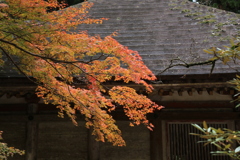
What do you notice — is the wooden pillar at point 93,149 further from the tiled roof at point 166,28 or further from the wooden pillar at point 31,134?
A: the tiled roof at point 166,28

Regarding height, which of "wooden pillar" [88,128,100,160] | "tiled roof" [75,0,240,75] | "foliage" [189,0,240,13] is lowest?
"wooden pillar" [88,128,100,160]

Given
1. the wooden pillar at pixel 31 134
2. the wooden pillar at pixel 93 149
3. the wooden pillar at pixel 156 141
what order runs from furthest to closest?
the wooden pillar at pixel 31 134 < the wooden pillar at pixel 93 149 < the wooden pillar at pixel 156 141

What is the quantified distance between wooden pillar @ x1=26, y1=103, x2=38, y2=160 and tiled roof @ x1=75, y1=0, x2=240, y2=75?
97.3 inches

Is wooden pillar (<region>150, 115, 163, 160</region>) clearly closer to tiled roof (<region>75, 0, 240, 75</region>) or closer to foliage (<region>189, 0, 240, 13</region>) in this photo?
tiled roof (<region>75, 0, 240, 75</region>)

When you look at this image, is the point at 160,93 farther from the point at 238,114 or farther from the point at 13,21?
the point at 13,21

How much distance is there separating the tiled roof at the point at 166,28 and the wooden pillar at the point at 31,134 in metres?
2.47

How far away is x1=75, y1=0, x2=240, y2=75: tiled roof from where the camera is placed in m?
5.68

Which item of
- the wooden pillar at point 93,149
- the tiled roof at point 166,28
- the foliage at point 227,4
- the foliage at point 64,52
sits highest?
the foliage at point 227,4

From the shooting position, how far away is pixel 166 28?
6984mm

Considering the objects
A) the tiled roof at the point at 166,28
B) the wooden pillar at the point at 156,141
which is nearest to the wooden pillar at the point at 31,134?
the wooden pillar at the point at 156,141

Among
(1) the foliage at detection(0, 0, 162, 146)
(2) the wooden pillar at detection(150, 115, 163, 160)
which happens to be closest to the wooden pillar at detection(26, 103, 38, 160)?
(1) the foliage at detection(0, 0, 162, 146)

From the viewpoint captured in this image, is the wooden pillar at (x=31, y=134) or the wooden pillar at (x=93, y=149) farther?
the wooden pillar at (x=31, y=134)

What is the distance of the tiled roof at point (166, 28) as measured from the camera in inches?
224

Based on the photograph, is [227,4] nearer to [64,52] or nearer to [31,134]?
[31,134]
